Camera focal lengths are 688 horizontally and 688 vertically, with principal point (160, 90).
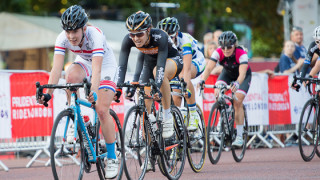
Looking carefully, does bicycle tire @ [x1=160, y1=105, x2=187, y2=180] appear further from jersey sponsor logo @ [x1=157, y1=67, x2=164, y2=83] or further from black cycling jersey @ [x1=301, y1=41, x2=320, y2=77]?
black cycling jersey @ [x1=301, y1=41, x2=320, y2=77]

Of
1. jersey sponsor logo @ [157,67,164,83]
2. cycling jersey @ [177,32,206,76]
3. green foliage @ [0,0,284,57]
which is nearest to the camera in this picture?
jersey sponsor logo @ [157,67,164,83]

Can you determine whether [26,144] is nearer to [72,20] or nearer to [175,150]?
[175,150]

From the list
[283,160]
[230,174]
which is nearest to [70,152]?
[230,174]

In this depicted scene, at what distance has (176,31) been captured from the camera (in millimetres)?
9992

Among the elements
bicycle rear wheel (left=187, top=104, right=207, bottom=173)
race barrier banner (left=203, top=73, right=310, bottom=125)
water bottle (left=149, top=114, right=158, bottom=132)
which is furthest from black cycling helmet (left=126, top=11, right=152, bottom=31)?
race barrier banner (left=203, top=73, right=310, bottom=125)

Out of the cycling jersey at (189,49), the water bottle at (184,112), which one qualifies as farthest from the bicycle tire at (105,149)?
the cycling jersey at (189,49)

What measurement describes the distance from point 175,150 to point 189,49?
193 centimetres

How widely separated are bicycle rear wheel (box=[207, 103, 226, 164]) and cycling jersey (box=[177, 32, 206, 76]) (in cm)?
75

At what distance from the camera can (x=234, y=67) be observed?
11914 millimetres

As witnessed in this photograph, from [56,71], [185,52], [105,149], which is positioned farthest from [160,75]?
[185,52]

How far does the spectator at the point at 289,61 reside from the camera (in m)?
16.1

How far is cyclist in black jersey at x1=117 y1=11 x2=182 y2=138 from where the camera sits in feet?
26.3

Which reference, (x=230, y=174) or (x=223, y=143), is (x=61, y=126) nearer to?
(x=230, y=174)

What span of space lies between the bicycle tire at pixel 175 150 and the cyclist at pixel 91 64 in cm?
87
